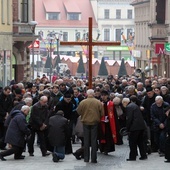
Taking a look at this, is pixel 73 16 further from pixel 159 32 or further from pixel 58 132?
pixel 58 132

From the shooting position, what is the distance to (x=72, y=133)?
27.5 metres

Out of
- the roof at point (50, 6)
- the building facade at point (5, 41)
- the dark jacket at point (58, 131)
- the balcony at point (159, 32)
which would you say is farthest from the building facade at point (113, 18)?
the dark jacket at point (58, 131)

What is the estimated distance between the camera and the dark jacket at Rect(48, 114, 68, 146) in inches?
942

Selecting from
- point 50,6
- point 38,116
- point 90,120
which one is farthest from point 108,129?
point 50,6

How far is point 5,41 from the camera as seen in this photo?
4738 centimetres

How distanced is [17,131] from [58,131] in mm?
941

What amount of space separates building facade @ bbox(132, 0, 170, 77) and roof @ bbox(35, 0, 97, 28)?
63542 millimetres

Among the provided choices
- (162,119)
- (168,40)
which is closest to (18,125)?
(162,119)

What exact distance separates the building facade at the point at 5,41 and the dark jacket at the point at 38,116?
19342 millimetres

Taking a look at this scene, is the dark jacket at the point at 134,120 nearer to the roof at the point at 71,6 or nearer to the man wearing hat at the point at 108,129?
the man wearing hat at the point at 108,129

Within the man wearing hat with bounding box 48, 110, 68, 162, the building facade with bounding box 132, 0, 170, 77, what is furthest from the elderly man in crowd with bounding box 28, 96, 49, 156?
the building facade with bounding box 132, 0, 170, 77

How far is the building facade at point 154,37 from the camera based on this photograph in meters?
71.2

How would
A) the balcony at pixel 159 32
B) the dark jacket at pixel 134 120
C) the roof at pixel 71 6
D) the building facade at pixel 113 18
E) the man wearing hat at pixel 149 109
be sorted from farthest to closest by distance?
the building facade at pixel 113 18
the roof at pixel 71 6
the balcony at pixel 159 32
the man wearing hat at pixel 149 109
the dark jacket at pixel 134 120

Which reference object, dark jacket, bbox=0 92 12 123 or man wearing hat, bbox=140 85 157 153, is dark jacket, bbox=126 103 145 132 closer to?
man wearing hat, bbox=140 85 157 153
